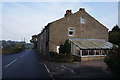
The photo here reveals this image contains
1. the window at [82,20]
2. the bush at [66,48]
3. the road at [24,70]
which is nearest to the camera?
the road at [24,70]

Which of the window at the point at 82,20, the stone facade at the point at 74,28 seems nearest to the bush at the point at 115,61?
the stone facade at the point at 74,28

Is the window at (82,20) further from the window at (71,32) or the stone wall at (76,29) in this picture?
the window at (71,32)

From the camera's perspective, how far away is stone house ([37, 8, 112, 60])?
113 ft

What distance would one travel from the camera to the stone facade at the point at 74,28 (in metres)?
34.5

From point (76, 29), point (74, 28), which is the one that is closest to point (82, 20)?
point (76, 29)

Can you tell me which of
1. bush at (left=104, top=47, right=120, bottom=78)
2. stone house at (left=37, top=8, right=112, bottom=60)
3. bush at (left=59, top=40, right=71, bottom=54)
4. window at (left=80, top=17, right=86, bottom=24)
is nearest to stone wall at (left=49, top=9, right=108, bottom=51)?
stone house at (left=37, top=8, right=112, bottom=60)

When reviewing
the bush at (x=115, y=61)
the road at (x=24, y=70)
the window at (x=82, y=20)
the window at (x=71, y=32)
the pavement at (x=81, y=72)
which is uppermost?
the window at (x=82, y=20)

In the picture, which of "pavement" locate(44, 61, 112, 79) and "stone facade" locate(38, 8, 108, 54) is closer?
"pavement" locate(44, 61, 112, 79)

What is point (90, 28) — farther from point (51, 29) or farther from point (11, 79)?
point (11, 79)

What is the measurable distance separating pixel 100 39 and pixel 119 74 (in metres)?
27.1

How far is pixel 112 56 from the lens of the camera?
11.2 meters

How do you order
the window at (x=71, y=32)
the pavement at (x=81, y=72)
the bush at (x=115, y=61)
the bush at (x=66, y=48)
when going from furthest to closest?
the window at (x=71, y=32)
the bush at (x=66, y=48)
the pavement at (x=81, y=72)
the bush at (x=115, y=61)

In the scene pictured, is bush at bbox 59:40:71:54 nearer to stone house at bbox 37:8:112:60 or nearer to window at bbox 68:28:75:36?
stone house at bbox 37:8:112:60

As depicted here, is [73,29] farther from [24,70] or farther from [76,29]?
[24,70]
